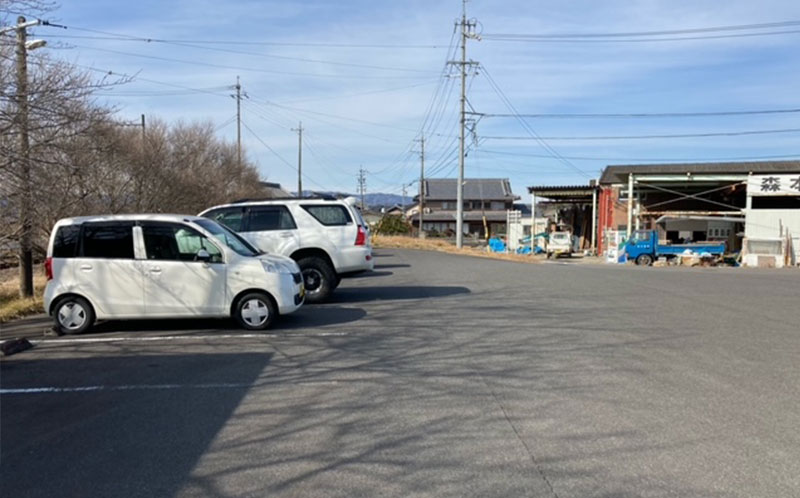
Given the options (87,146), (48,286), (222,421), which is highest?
(87,146)

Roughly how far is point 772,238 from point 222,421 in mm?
35697

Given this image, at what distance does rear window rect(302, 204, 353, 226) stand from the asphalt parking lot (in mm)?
2646

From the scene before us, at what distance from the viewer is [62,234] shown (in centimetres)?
920

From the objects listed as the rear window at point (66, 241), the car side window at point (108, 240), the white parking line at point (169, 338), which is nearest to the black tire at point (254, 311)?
the white parking line at point (169, 338)

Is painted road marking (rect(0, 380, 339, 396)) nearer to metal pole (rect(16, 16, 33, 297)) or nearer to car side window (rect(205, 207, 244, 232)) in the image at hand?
metal pole (rect(16, 16, 33, 297))

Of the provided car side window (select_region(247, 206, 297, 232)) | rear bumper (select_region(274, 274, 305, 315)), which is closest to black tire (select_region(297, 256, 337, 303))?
car side window (select_region(247, 206, 297, 232))

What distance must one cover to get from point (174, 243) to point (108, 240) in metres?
0.96

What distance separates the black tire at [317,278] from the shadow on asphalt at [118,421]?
4538 mm

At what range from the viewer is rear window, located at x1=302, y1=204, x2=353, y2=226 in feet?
40.3

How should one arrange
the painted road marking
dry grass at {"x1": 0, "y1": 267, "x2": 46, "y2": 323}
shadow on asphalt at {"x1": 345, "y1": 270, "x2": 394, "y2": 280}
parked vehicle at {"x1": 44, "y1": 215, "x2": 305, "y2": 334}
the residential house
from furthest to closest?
the residential house, shadow on asphalt at {"x1": 345, "y1": 270, "x2": 394, "y2": 280}, dry grass at {"x1": 0, "y1": 267, "x2": 46, "y2": 323}, parked vehicle at {"x1": 44, "y1": 215, "x2": 305, "y2": 334}, the painted road marking

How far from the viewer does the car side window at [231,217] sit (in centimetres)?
1265

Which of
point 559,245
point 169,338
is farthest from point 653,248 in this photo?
point 169,338

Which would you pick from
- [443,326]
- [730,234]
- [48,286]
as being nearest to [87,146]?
[48,286]

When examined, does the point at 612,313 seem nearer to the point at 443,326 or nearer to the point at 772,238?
the point at 443,326
